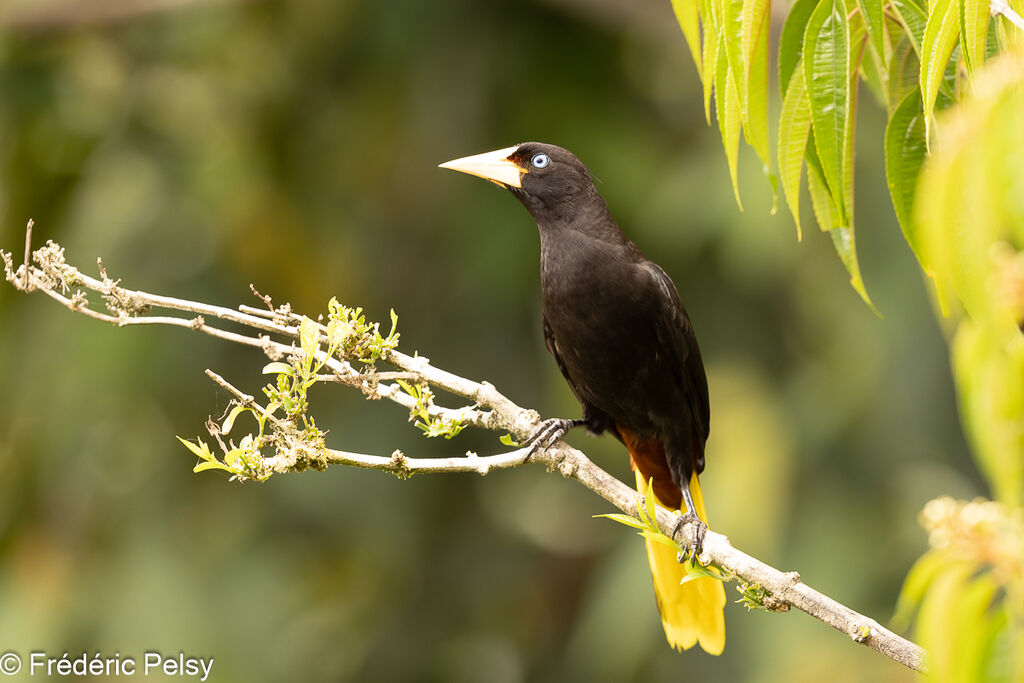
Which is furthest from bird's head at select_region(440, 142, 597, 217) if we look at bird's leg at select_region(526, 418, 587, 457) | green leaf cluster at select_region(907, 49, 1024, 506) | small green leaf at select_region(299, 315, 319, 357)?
green leaf cluster at select_region(907, 49, 1024, 506)

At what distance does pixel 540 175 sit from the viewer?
12.1ft

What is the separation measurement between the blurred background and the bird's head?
4339 mm

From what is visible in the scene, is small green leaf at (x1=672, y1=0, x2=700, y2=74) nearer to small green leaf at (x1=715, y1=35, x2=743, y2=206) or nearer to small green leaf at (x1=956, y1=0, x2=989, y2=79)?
small green leaf at (x1=715, y1=35, x2=743, y2=206)

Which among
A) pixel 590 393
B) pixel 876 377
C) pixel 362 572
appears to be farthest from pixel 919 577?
pixel 362 572

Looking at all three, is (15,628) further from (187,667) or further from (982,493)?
(982,493)

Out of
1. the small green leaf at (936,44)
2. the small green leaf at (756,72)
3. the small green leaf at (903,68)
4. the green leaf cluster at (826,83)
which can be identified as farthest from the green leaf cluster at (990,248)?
the small green leaf at (903,68)

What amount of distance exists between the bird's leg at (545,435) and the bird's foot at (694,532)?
38 cm

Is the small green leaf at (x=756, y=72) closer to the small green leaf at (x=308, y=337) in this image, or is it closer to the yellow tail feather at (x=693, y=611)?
the small green leaf at (x=308, y=337)

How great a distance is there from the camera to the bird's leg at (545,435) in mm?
2764

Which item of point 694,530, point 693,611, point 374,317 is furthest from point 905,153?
point 374,317

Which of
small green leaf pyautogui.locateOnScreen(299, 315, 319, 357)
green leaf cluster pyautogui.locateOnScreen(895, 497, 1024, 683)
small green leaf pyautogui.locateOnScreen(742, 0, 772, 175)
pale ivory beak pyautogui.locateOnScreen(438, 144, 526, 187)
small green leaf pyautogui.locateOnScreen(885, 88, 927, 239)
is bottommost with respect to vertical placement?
green leaf cluster pyautogui.locateOnScreen(895, 497, 1024, 683)

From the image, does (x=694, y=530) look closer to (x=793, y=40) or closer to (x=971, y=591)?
(x=793, y=40)

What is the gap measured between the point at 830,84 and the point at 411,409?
1.10 meters

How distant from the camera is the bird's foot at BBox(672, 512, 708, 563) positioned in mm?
A: 2852
